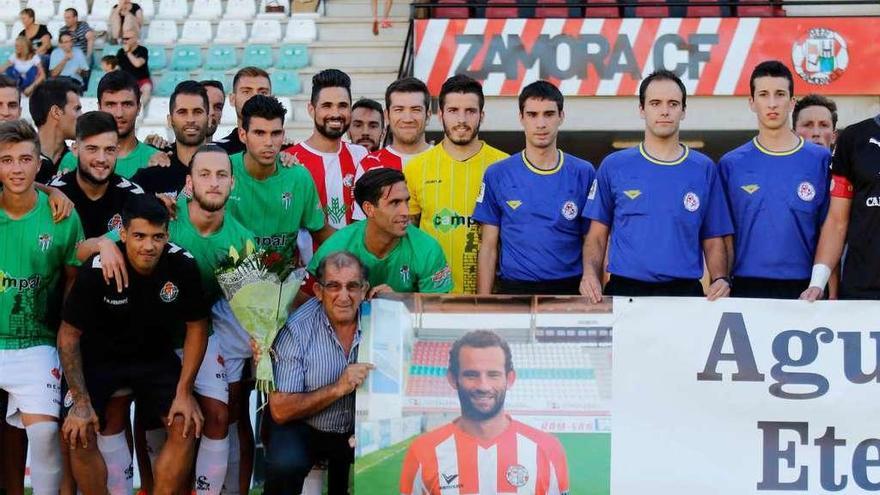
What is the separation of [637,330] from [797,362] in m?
0.73

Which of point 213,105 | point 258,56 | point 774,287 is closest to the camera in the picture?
point 774,287

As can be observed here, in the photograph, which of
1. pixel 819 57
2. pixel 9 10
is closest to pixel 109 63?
pixel 9 10

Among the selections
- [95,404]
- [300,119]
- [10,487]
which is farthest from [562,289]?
[300,119]

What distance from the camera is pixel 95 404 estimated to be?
5781 millimetres

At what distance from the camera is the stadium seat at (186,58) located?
14469mm

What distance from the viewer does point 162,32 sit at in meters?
15.0

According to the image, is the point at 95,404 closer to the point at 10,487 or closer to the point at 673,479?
the point at 10,487

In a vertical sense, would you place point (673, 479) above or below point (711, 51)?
below

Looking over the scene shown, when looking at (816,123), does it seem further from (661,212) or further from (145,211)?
(145,211)

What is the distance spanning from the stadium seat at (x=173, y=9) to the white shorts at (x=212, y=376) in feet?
33.0

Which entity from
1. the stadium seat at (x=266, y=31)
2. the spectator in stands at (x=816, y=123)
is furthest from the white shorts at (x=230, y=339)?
the stadium seat at (x=266, y=31)

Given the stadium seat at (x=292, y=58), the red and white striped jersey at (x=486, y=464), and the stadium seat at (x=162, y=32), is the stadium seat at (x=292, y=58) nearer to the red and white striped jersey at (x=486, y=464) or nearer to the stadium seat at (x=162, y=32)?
the stadium seat at (x=162, y=32)

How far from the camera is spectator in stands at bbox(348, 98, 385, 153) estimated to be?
8.29 meters

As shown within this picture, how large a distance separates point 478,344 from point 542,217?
92cm
